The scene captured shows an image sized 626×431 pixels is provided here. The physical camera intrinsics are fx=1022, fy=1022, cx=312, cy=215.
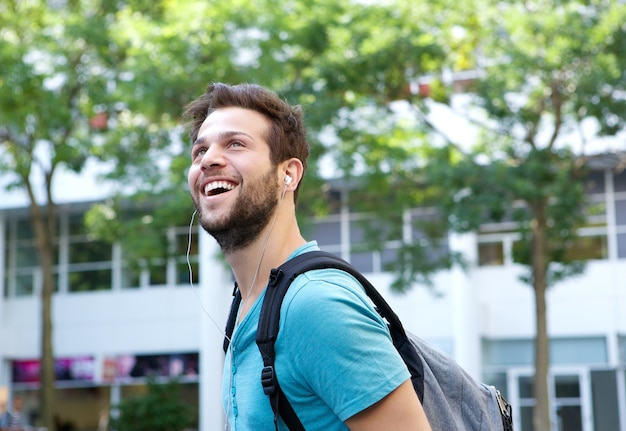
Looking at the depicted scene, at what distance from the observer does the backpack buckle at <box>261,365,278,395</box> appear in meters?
1.86

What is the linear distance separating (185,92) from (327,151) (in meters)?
2.71

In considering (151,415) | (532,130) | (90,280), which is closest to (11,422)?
(151,415)

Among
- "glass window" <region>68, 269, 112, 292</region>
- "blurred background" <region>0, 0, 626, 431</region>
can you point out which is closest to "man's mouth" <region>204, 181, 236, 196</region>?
"blurred background" <region>0, 0, 626, 431</region>

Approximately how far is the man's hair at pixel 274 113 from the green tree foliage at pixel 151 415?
2295 centimetres

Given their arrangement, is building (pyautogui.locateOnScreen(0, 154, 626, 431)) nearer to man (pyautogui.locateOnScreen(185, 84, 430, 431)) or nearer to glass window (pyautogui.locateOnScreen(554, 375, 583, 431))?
glass window (pyautogui.locateOnScreen(554, 375, 583, 431))

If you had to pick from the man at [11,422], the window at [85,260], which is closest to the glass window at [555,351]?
the window at [85,260]

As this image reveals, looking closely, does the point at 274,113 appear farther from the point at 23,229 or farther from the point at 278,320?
the point at 23,229

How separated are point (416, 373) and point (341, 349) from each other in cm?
23

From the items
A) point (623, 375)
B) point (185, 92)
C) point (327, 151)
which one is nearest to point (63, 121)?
point (185, 92)

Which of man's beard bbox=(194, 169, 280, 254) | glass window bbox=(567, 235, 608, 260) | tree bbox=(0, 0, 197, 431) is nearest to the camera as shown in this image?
man's beard bbox=(194, 169, 280, 254)

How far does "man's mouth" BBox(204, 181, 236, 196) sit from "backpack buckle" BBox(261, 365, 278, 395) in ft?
1.45

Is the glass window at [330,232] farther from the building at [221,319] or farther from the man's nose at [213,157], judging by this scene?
the man's nose at [213,157]

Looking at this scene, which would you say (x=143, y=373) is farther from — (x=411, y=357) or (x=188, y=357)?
(x=411, y=357)

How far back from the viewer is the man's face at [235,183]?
6.98 ft
